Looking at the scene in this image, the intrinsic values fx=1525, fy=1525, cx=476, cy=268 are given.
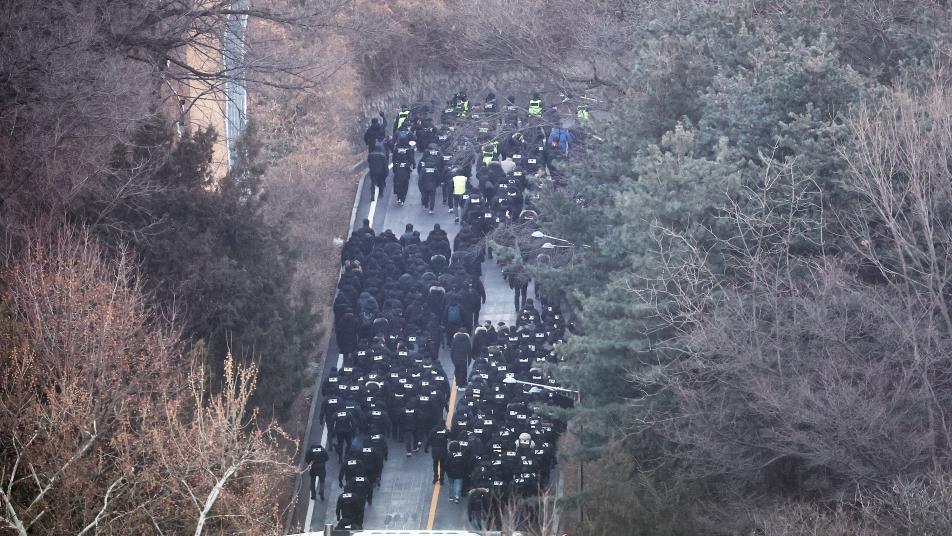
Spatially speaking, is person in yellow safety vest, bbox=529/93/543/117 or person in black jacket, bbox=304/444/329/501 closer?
person in black jacket, bbox=304/444/329/501

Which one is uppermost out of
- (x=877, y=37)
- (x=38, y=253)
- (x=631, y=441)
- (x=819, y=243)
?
(x=877, y=37)

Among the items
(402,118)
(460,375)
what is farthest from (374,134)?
(460,375)

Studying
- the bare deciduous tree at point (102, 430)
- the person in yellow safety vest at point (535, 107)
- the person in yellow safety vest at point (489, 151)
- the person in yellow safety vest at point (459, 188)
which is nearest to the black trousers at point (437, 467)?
the bare deciduous tree at point (102, 430)

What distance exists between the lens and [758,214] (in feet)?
79.4

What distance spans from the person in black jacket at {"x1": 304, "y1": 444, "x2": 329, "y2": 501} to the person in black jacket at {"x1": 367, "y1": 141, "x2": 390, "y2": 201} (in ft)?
48.5

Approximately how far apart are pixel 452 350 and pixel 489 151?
Result: 961 centimetres

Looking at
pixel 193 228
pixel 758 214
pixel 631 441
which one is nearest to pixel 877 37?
pixel 758 214

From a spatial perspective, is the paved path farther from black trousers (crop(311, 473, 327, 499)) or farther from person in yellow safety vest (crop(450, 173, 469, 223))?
person in yellow safety vest (crop(450, 173, 469, 223))

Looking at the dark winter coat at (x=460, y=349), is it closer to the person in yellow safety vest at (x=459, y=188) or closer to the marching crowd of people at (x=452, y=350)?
the marching crowd of people at (x=452, y=350)

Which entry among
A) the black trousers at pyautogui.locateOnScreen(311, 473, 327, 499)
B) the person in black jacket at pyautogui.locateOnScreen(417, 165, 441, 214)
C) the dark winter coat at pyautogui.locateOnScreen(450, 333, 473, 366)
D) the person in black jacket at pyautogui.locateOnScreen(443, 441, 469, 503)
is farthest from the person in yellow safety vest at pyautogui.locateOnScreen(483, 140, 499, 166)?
the person in black jacket at pyautogui.locateOnScreen(443, 441, 469, 503)

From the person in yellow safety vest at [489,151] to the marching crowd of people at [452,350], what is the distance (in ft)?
0.22

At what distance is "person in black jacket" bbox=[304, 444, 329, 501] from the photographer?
25047mm

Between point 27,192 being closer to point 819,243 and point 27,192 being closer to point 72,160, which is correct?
point 72,160

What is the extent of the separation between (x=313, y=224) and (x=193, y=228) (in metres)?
12.8
